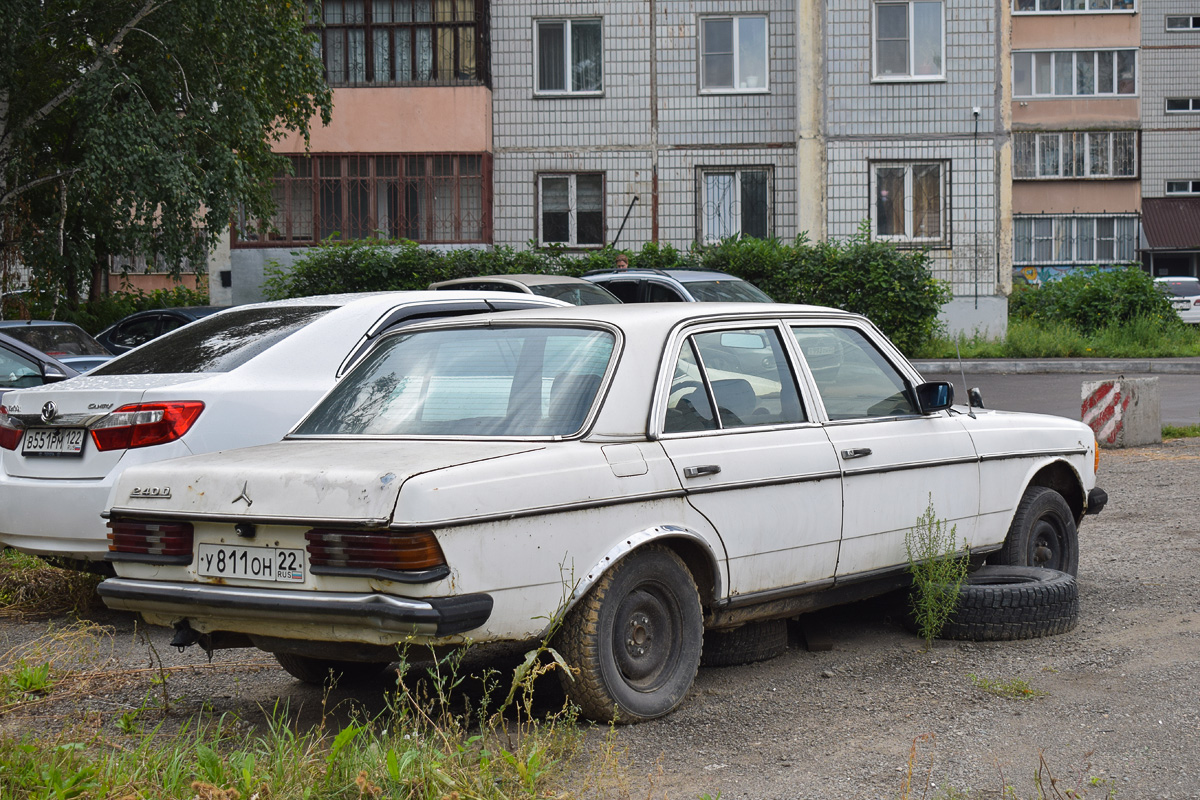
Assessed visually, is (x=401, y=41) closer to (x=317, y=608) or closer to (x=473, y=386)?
(x=473, y=386)

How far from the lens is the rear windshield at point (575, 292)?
13.9m

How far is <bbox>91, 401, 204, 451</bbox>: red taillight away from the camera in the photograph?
586 centimetres

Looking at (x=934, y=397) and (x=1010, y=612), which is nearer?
(x=1010, y=612)

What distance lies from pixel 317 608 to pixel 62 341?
9.56m

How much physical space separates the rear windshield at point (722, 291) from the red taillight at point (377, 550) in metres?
12.1

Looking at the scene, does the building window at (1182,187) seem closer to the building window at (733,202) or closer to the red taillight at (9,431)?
the building window at (733,202)

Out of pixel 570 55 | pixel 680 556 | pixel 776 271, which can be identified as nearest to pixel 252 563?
pixel 680 556

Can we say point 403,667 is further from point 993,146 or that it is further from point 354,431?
point 993,146

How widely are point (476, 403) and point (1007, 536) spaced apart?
2.97 metres

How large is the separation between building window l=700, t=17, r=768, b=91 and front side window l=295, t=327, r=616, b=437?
72.6ft

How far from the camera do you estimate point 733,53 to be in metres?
26.2

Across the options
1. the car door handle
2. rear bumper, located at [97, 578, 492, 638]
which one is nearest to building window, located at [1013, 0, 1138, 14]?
the car door handle

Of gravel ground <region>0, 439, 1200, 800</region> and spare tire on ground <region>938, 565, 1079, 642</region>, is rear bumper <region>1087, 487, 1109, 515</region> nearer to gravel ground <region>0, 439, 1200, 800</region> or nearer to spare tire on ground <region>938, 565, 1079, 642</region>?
gravel ground <region>0, 439, 1200, 800</region>

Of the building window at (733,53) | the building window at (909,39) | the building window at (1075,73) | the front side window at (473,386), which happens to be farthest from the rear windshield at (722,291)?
the building window at (1075,73)
